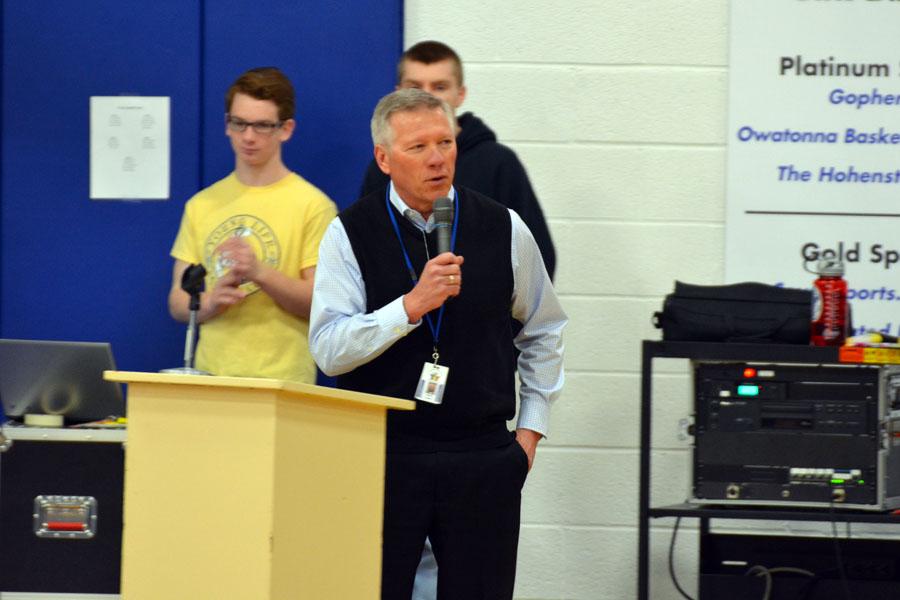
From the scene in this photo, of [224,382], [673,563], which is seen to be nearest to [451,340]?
[224,382]

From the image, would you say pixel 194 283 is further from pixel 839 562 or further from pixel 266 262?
pixel 839 562

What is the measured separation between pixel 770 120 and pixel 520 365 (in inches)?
66.9

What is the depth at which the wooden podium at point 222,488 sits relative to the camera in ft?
6.21

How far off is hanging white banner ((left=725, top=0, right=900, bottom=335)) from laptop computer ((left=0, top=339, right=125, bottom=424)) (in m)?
2.05

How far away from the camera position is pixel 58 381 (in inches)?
117

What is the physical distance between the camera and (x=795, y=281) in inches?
159

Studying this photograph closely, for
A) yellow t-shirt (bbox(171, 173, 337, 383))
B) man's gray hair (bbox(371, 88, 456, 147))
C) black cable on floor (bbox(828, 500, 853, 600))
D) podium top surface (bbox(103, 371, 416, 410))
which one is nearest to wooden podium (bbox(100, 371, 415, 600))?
podium top surface (bbox(103, 371, 416, 410))

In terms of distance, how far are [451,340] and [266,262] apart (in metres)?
1.04

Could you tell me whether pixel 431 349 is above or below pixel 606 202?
below

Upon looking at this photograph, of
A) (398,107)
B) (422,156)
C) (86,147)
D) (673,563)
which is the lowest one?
(673,563)

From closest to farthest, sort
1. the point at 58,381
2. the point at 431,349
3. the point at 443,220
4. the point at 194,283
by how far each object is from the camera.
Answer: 1. the point at 443,220
2. the point at 431,349
3. the point at 58,381
4. the point at 194,283

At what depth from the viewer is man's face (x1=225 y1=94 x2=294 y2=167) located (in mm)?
3396

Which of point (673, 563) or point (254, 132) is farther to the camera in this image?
point (673, 563)

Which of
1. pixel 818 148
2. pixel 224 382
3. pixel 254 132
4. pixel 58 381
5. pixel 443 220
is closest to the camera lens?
pixel 224 382
